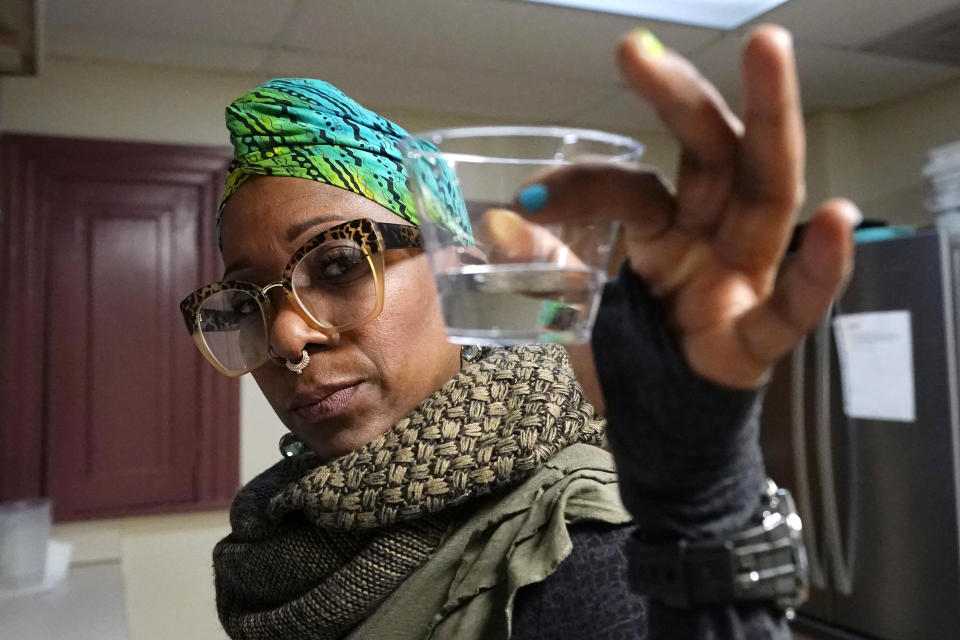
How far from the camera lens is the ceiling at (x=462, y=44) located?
2.16 metres

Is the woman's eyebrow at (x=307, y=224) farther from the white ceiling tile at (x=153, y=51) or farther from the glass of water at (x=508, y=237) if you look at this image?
the white ceiling tile at (x=153, y=51)

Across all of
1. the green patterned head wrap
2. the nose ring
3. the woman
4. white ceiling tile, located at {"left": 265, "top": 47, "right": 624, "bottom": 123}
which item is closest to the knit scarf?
the woman

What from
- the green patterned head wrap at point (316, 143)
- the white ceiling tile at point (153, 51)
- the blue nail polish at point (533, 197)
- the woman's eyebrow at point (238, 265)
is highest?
the white ceiling tile at point (153, 51)

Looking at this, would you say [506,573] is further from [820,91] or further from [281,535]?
[820,91]

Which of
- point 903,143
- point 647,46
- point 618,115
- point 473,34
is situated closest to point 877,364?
point 903,143

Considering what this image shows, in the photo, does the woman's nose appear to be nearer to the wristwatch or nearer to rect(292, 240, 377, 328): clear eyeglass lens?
rect(292, 240, 377, 328): clear eyeglass lens

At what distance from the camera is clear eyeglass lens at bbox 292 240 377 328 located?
0.79 metres

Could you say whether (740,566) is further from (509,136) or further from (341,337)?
(341,337)

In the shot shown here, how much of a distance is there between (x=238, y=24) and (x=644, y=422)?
86.3 inches

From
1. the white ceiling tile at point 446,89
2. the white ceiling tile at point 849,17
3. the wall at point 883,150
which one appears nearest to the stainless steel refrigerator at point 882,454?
the white ceiling tile at point 849,17

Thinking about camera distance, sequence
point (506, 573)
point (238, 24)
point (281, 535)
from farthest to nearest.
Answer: point (238, 24) < point (281, 535) < point (506, 573)

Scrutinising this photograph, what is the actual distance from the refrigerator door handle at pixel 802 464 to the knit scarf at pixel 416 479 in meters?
1.84

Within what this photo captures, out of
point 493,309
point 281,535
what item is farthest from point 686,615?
point 281,535

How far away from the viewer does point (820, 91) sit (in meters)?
2.98
